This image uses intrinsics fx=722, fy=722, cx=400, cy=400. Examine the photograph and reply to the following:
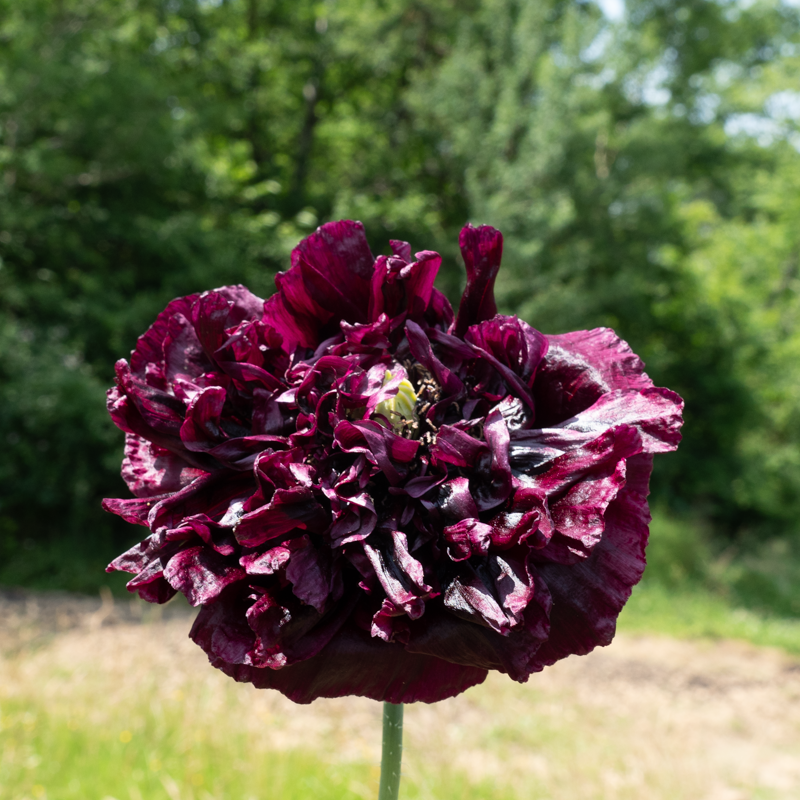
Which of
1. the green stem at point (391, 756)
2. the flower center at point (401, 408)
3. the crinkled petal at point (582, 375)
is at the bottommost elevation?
the green stem at point (391, 756)

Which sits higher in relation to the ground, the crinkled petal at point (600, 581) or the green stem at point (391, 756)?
the crinkled petal at point (600, 581)

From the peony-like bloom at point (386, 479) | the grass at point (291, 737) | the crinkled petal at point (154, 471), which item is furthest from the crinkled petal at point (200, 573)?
the grass at point (291, 737)

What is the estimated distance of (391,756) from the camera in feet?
3.03

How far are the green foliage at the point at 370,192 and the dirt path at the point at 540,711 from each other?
2407mm

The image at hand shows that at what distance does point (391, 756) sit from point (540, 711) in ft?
15.2

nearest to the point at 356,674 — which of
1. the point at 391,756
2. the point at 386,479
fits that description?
the point at 391,756

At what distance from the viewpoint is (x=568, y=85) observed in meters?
9.68

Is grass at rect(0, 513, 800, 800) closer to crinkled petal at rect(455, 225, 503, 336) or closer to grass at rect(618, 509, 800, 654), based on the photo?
grass at rect(618, 509, 800, 654)

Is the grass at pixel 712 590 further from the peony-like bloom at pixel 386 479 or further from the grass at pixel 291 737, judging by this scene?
the peony-like bloom at pixel 386 479

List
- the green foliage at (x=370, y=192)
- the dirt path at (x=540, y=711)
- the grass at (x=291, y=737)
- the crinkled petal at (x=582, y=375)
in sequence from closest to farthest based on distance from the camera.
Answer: the crinkled petal at (x=582, y=375) < the grass at (x=291, y=737) < the dirt path at (x=540, y=711) < the green foliage at (x=370, y=192)

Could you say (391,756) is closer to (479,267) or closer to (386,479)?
(386,479)

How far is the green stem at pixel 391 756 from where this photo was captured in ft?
3.02

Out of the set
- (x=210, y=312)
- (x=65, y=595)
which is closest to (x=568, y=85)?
(x=65, y=595)

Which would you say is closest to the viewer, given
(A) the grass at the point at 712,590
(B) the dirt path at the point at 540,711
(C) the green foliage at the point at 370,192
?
(B) the dirt path at the point at 540,711
